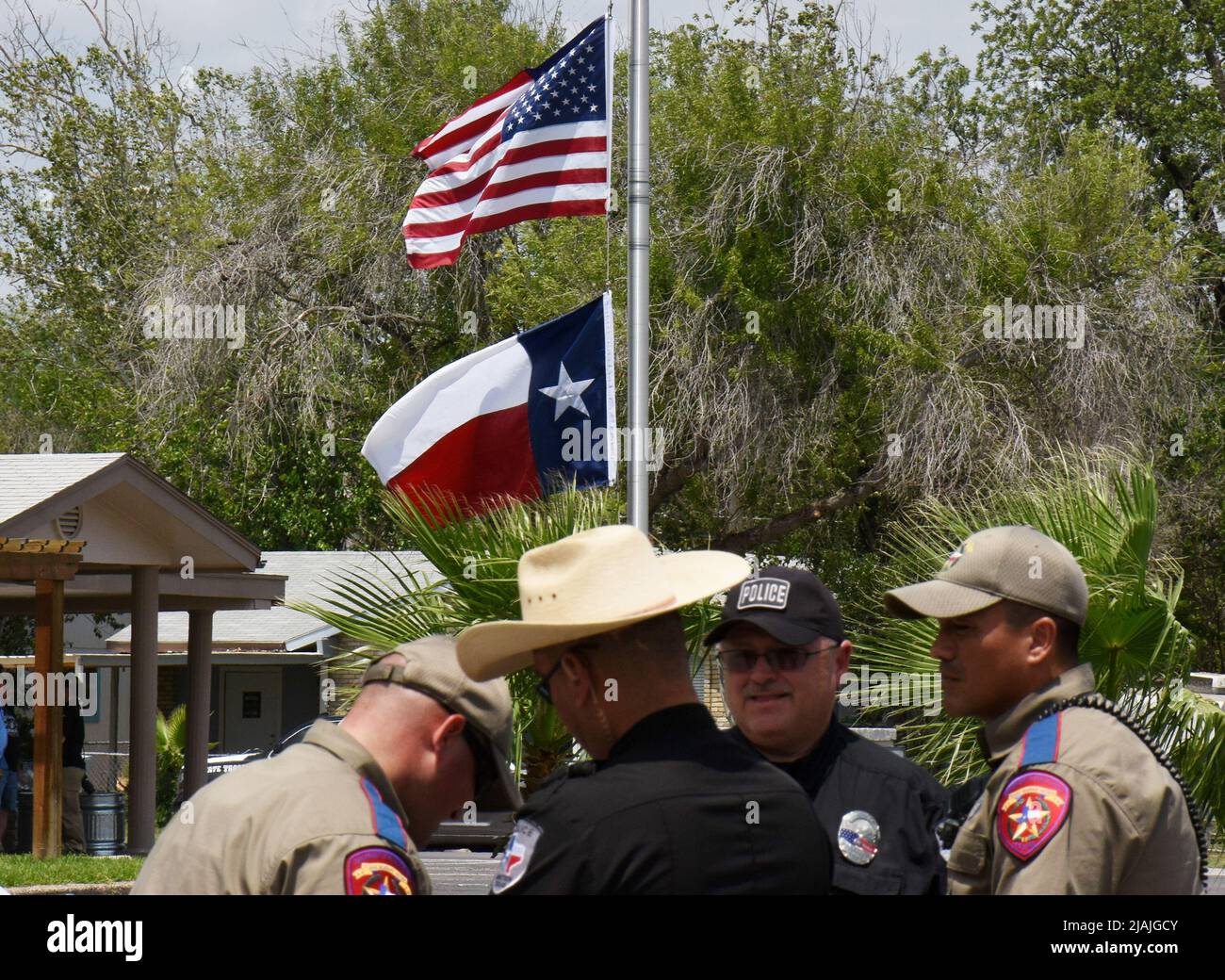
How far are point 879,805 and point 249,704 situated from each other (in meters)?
31.3

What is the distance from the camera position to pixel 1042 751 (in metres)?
3.06

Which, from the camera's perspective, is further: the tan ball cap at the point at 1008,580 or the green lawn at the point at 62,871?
the green lawn at the point at 62,871

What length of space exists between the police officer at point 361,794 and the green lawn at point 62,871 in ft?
36.3

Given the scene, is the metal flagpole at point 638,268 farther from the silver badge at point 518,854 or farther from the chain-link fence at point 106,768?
the chain-link fence at point 106,768

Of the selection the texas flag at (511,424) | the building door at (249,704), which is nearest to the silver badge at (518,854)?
the texas flag at (511,424)

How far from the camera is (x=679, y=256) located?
801 inches

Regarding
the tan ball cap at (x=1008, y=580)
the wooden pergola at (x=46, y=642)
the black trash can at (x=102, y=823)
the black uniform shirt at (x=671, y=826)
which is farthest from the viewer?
the black trash can at (x=102, y=823)

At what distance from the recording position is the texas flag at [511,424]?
30.8ft

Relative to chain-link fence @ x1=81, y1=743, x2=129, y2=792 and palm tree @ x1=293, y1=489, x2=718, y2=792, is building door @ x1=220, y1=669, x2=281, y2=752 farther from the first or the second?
palm tree @ x1=293, y1=489, x2=718, y2=792

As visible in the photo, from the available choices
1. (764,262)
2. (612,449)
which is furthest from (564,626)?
(764,262)

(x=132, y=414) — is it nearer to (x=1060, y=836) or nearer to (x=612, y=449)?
(x=612, y=449)

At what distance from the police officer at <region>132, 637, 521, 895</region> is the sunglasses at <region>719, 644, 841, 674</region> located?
1.16 metres

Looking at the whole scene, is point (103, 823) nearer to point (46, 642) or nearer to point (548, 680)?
point (46, 642)

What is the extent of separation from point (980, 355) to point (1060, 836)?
17803 mm
